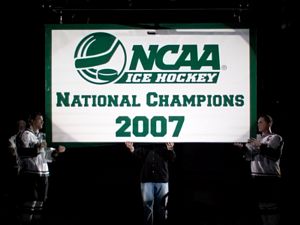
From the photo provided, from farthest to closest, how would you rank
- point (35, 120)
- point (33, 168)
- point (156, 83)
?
point (35, 120) → point (33, 168) → point (156, 83)

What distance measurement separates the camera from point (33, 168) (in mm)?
7203

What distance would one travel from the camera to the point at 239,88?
→ 5633 mm

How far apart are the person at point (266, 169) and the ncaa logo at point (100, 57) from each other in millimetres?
2070

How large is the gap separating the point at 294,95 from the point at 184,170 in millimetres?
2479

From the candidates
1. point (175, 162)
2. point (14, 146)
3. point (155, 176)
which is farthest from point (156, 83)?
point (14, 146)

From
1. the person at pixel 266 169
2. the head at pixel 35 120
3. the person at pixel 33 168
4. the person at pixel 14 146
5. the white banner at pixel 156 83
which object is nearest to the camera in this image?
the white banner at pixel 156 83

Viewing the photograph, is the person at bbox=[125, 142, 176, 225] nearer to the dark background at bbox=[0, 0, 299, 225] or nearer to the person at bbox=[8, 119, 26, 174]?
the dark background at bbox=[0, 0, 299, 225]

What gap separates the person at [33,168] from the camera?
22.9 feet

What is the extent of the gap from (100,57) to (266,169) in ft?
9.33

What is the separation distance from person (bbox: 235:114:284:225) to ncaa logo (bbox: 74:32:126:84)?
207 cm

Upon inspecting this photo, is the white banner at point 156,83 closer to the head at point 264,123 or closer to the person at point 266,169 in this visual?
the person at point 266,169

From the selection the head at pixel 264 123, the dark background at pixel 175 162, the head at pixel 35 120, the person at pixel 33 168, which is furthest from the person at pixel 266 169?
the head at pixel 35 120

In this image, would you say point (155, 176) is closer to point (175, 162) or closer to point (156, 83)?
point (156, 83)

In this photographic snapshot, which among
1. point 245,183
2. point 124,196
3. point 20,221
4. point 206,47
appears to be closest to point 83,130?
point 206,47
